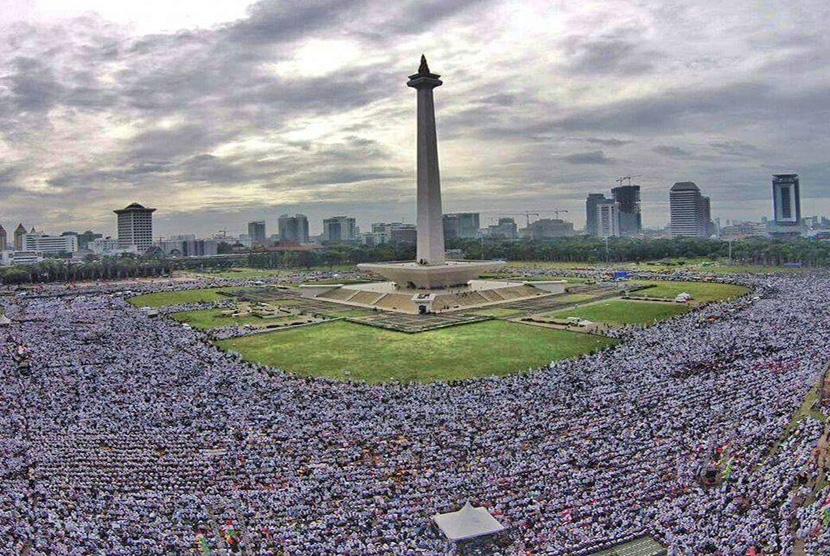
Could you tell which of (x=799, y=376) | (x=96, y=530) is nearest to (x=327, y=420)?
(x=96, y=530)

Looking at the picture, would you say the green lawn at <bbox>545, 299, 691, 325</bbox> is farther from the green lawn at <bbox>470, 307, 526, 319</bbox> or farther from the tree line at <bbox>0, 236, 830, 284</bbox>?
the tree line at <bbox>0, 236, 830, 284</bbox>

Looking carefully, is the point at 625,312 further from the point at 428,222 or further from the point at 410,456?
the point at 410,456

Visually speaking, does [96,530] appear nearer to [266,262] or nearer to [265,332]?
[265,332]

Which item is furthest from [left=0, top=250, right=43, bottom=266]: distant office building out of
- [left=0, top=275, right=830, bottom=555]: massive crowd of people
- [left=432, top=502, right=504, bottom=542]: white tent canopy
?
[left=432, top=502, right=504, bottom=542]: white tent canopy

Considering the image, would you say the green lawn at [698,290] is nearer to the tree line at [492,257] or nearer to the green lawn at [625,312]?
the green lawn at [625,312]

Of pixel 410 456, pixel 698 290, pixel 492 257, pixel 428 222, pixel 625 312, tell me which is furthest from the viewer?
pixel 492 257

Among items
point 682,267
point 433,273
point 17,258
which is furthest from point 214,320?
point 17,258
